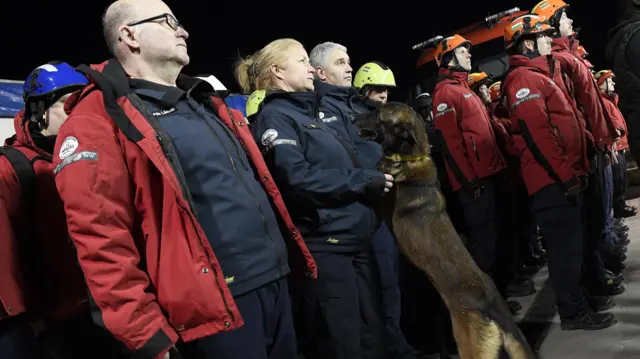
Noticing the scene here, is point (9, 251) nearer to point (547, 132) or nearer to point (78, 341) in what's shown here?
point (78, 341)

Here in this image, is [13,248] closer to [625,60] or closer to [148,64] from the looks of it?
[148,64]

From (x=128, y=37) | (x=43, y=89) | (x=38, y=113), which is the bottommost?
(x=38, y=113)

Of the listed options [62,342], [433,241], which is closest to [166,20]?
[62,342]

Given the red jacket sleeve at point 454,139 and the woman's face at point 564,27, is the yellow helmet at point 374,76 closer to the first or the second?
the red jacket sleeve at point 454,139

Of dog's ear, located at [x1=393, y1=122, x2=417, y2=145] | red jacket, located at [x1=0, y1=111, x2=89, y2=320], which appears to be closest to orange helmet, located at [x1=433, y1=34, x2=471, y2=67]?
dog's ear, located at [x1=393, y1=122, x2=417, y2=145]

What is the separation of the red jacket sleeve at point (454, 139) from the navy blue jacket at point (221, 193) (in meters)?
3.30

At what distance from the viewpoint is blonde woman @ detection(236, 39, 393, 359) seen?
3090 millimetres

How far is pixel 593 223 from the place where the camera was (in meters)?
4.99

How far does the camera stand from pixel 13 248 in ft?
8.24

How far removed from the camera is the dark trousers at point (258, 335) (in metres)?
2.08

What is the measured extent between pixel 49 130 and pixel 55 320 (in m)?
0.92

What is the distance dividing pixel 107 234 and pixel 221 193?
43 centimetres

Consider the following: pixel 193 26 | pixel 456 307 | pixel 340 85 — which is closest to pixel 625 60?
pixel 456 307

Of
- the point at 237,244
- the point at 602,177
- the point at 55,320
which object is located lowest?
the point at 602,177
